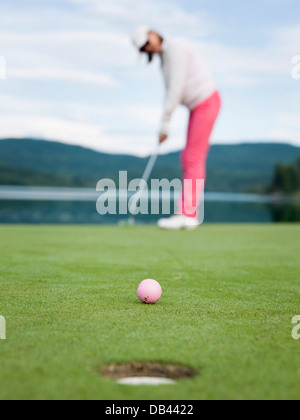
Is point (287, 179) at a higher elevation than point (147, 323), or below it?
higher

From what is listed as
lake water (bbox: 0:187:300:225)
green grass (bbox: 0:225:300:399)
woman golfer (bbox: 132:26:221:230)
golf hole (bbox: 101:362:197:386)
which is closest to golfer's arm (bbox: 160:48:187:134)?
woman golfer (bbox: 132:26:221:230)

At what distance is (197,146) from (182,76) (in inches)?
49.5

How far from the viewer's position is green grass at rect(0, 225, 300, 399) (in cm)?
229

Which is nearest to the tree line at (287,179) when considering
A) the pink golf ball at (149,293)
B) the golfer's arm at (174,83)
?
the golfer's arm at (174,83)

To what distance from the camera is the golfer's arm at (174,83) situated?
804 centimetres

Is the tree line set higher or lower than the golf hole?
higher

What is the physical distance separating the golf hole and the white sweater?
592 centimetres

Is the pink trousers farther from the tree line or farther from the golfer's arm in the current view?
the tree line

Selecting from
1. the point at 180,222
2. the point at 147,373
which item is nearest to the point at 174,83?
the point at 180,222

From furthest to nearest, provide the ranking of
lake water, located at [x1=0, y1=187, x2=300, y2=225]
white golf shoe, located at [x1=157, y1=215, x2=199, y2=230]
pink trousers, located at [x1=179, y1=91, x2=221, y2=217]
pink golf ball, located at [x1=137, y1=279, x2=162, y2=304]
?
lake water, located at [x1=0, y1=187, x2=300, y2=225] < white golf shoe, located at [x1=157, y1=215, x2=199, y2=230] < pink trousers, located at [x1=179, y1=91, x2=221, y2=217] < pink golf ball, located at [x1=137, y1=279, x2=162, y2=304]

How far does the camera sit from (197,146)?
859cm

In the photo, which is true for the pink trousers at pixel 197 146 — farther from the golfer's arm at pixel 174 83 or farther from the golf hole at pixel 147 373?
the golf hole at pixel 147 373

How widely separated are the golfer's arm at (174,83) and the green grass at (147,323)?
242 cm

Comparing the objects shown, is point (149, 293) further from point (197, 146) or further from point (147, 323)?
point (197, 146)
